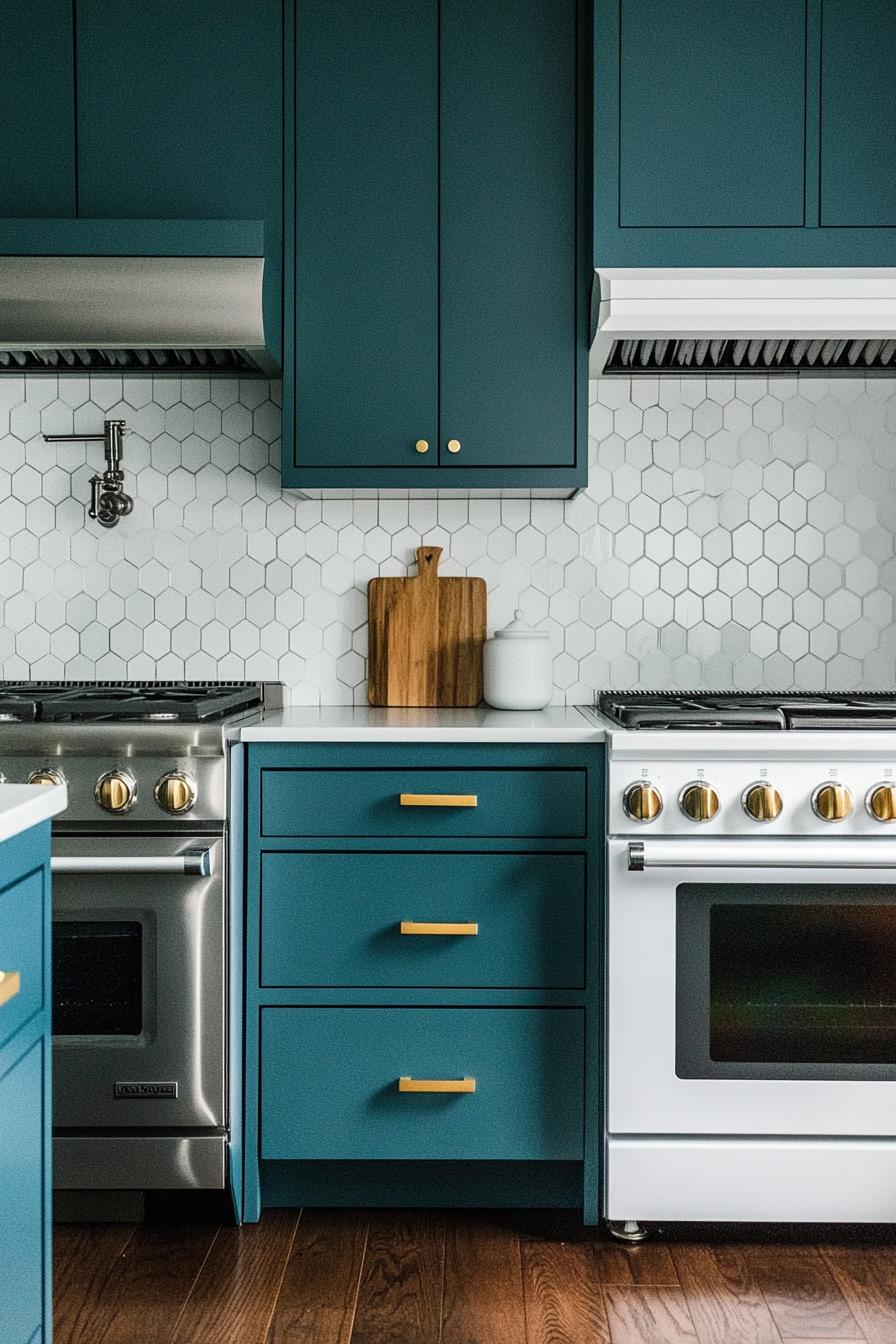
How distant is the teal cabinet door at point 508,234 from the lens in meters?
2.45

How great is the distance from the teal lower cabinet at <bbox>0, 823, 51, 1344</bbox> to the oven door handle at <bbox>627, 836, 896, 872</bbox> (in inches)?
43.3

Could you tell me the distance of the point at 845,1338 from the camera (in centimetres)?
182

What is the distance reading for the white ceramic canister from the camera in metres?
2.58

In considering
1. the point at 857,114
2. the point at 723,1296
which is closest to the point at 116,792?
the point at 723,1296

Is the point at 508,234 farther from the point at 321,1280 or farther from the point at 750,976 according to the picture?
the point at 321,1280

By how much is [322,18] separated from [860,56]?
1124mm

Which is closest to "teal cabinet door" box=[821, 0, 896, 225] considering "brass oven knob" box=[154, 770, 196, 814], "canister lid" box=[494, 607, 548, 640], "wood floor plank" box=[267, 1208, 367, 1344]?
"canister lid" box=[494, 607, 548, 640]

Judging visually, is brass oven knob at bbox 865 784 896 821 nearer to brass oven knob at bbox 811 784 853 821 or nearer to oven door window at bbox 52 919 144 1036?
brass oven knob at bbox 811 784 853 821

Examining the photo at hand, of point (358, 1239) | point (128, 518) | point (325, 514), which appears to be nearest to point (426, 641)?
point (325, 514)

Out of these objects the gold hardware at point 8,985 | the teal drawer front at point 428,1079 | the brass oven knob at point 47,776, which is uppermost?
the brass oven knob at point 47,776

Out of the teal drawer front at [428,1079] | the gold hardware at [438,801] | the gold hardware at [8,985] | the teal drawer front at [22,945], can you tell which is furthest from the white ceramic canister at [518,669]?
the gold hardware at [8,985]

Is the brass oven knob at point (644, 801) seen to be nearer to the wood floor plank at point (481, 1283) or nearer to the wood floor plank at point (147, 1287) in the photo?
the wood floor plank at point (481, 1283)

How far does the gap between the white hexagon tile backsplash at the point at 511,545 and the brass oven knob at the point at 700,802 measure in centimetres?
73

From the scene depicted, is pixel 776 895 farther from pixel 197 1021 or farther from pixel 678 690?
pixel 197 1021
